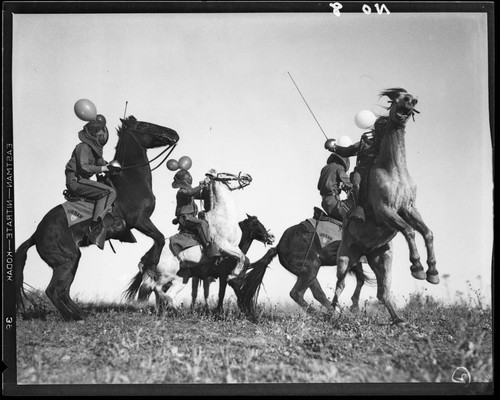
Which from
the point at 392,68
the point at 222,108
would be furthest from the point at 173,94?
the point at 392,68

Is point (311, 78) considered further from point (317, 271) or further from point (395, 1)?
point (317, 271)

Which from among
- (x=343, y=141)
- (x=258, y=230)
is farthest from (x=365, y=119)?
(x=258, y=230)

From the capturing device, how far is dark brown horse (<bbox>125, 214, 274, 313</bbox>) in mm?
9938

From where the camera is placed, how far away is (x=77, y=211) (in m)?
9.59

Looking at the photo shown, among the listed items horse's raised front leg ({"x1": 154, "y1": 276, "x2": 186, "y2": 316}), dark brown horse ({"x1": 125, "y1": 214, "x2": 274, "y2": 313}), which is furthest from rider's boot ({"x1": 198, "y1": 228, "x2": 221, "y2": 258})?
horse's raised front leg ({"x1": 154, "y1": 276, "x2": 186, "y2": 316})

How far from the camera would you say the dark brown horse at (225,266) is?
9.94 meters

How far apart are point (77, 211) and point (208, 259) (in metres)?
1.52

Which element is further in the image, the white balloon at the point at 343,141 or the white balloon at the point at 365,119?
the white balloon at the point at 343,141

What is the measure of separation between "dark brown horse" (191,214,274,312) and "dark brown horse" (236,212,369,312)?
176mm

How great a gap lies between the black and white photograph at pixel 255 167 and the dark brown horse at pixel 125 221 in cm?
2

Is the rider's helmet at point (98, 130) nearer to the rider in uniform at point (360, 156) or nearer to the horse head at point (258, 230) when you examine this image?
the horse head at point (258, 230)

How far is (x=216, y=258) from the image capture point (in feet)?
33.0

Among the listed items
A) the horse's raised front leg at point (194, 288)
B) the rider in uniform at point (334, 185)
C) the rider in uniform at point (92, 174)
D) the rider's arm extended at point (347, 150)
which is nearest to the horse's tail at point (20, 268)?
the rider in uniform at point (92, 174)

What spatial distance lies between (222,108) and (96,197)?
1.62 m
